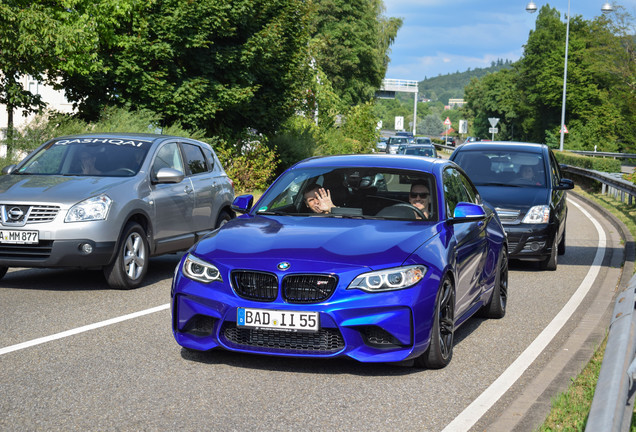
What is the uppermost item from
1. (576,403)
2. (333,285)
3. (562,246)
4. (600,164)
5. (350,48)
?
(350,48)

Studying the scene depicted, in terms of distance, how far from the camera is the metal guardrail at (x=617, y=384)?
11.9 feet

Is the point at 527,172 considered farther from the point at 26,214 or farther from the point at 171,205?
the point at 26,214

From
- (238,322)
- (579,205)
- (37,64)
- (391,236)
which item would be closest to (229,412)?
(238,322)

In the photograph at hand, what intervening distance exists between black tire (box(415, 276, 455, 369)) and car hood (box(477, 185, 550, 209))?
6182 mm

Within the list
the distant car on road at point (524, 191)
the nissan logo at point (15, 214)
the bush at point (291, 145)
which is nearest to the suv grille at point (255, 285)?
the nissan logo at point (15, 214)

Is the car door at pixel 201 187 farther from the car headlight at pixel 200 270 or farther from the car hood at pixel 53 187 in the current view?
the car headlight at pixel 200 270

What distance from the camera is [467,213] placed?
730 centimetres

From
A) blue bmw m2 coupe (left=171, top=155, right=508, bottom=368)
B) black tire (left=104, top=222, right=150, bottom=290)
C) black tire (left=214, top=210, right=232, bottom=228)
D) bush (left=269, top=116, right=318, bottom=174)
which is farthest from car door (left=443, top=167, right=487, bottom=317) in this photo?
bush (left=269, top=116, right=318, bottom=174)

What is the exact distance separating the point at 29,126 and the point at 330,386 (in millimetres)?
15211

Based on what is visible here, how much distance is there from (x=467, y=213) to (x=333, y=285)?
1685 mm

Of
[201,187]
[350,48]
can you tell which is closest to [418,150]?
[201,187]

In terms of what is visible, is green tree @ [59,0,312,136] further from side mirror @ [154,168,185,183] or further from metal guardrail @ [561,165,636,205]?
side mirror @ [154,168,185,183]

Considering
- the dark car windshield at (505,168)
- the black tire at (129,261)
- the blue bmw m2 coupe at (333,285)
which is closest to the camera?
the blue bmw m2 coupe at (333,285)

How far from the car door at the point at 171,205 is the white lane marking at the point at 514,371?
4.62 m
